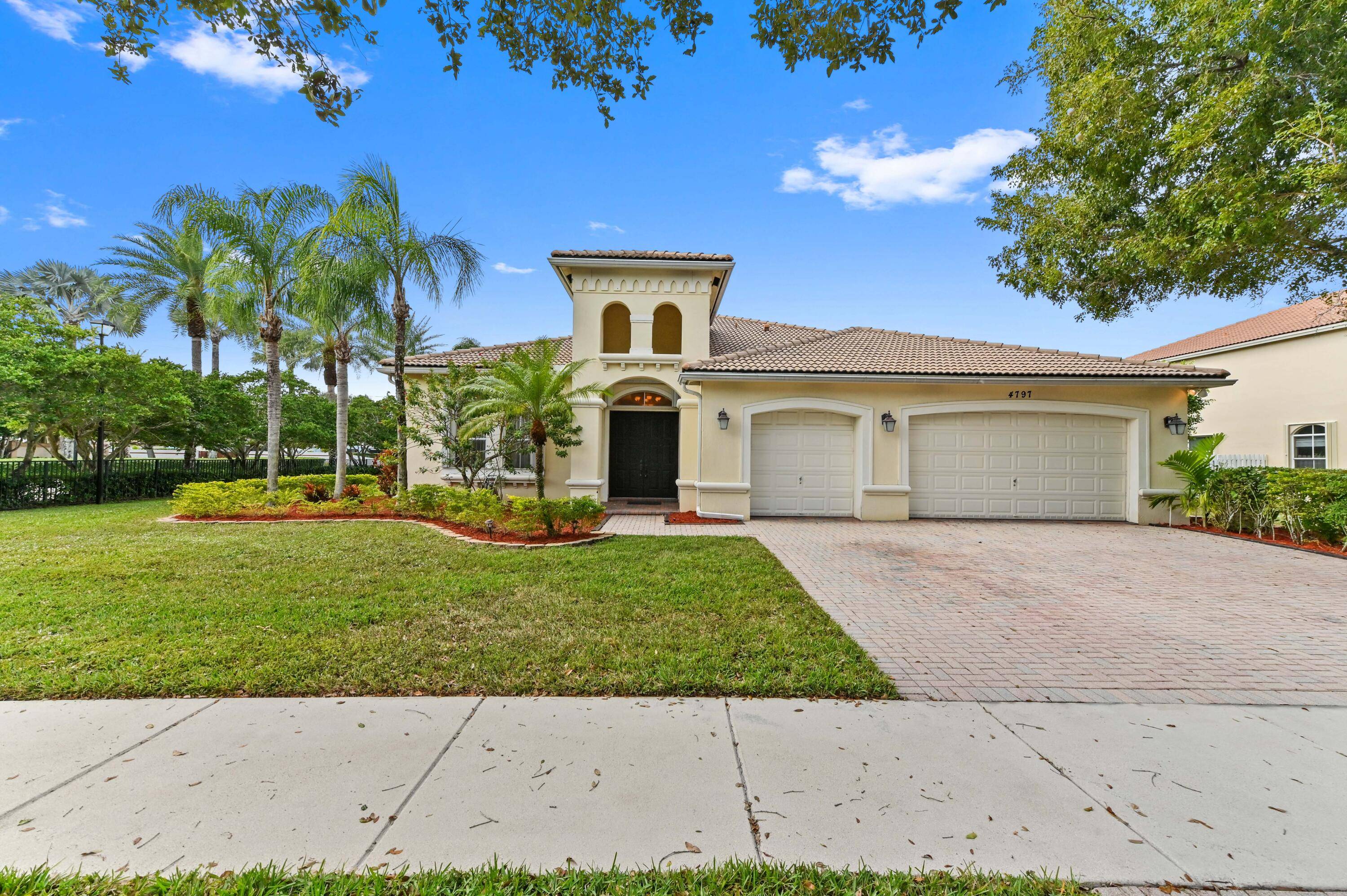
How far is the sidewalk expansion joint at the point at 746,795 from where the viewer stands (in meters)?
2.35

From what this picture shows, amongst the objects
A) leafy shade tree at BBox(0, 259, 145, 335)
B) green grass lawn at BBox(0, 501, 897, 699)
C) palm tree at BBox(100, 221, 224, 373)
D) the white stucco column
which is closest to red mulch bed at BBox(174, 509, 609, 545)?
green grass lawn at BBox(0, 501, 897, 699)

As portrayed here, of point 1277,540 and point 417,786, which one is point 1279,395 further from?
point 417,786

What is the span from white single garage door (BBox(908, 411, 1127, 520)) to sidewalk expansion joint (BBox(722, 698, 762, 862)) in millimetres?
10699

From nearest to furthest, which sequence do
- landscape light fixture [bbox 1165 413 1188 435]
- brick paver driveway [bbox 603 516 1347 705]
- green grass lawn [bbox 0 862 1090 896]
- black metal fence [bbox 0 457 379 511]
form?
green grass lawn [bbox 0 862 1090 896], brick paver driveway [bbox 603 516 1347 705], landscape light fixture [bbox 1165 413 1188 435], black metal fence [bbox 0 457 379 511]

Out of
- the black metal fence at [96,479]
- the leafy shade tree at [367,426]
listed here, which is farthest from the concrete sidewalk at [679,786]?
the leafy shade tree at [367,426]

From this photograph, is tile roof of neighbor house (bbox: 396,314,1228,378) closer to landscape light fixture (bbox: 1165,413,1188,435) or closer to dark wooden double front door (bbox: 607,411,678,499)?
landscape light fixture (bbox: 1165,413,1188,435)

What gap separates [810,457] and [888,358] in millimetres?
3108

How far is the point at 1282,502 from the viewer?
32.6 feet

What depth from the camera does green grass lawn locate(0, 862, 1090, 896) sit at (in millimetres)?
2055

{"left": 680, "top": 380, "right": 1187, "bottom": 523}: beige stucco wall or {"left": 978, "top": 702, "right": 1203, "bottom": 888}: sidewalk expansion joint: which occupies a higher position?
{"left": 680, "top": 380, "right": 1187, "bottom": 523}: beige stucco wall

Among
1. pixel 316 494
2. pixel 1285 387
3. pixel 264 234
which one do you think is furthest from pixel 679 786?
pixel 1285 387

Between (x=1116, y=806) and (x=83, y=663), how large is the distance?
22.2ft

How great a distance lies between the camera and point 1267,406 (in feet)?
59.6

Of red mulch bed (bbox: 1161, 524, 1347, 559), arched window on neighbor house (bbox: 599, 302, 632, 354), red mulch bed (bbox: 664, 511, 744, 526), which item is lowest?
red mulch bed (bbox: 1161, 524, 1347, 559)
